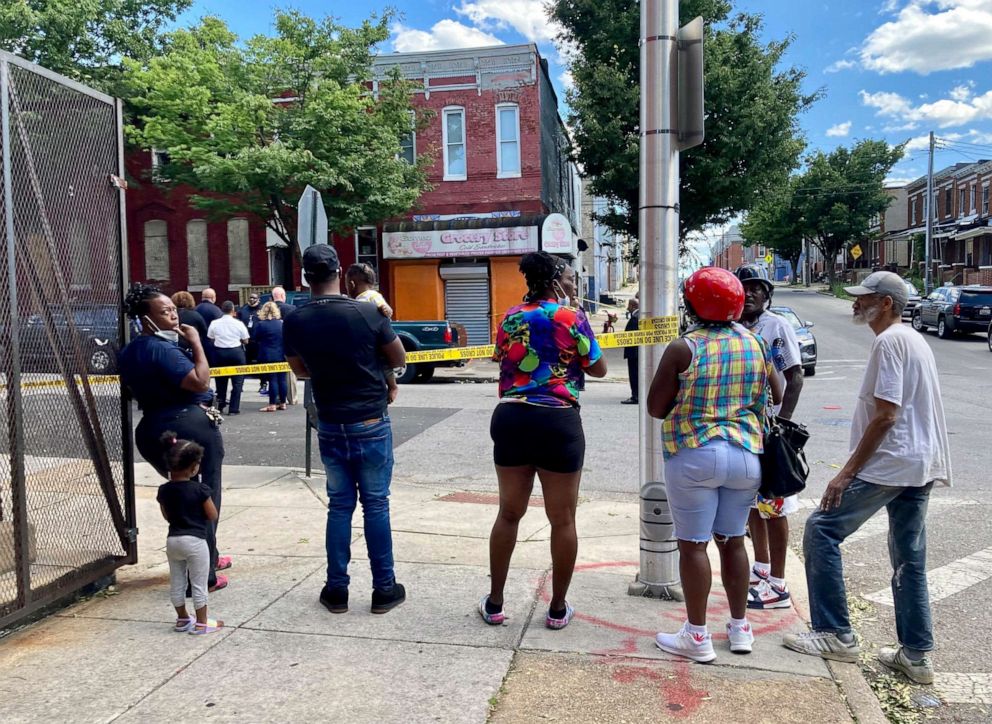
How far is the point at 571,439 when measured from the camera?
368 cm

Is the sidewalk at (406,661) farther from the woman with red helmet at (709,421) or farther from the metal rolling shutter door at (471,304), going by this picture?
the metal rolling shutter door at (471,304)

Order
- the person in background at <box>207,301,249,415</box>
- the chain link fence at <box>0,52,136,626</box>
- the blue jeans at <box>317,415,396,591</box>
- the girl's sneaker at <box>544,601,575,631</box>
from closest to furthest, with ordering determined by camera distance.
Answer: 1. the chain link fence at <box>0,52,136,626</box>
2. the girl's sneaker at <box>544,601,575,631</box>
3. the blue jeans at <box>317,415,396,591</box>
4. the person in background at <box>207,301,249,415</box>

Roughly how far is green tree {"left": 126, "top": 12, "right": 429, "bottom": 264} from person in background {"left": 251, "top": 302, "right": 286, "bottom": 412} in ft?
28.5

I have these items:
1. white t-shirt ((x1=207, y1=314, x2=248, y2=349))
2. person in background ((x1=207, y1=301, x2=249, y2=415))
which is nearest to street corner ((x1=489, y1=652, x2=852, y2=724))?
person in background ((x1=207, y1=301, x2=249, y2=415))

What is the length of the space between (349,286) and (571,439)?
10.1 ft

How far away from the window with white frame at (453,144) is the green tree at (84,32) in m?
9.33

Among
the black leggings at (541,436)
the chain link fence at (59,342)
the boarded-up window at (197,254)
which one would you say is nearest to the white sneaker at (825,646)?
the black leggings at (541,436)

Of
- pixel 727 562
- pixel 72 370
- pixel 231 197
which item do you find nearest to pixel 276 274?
pixel 231 197

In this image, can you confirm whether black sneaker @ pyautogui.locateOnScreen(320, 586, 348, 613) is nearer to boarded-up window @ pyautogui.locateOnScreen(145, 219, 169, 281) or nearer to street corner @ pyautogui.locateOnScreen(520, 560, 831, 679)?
street corner @ pyautogui.locateOnScreen(520, 560, 831, 679)

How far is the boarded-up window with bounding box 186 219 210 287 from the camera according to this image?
2658cm

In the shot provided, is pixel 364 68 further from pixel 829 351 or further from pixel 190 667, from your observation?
pixel 190 667

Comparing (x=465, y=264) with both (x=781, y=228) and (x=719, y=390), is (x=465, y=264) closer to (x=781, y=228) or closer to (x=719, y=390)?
(x=719, y=390)

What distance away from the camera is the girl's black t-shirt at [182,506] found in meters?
3.92

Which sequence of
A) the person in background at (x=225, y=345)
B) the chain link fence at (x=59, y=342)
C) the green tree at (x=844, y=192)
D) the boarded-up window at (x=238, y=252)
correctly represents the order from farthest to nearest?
the green tree at (x=844, y=192)
the boarded-up window at (x=238, y=252)
the person in background at (x=225, y=345)
the chain link fence at (x=59, y=342)
